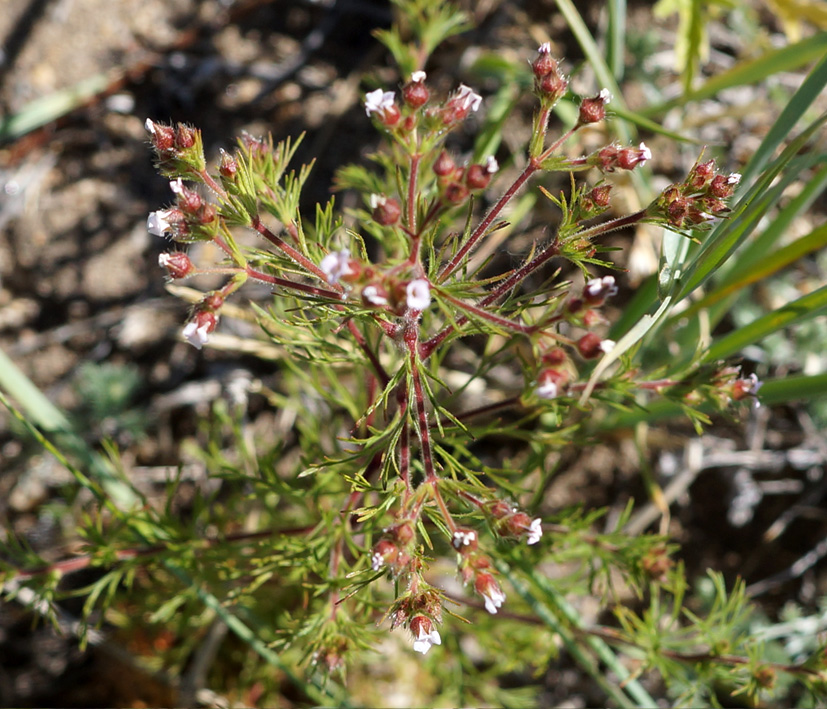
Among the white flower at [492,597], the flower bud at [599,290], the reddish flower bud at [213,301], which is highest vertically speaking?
the reddish flower bud at [213,301]

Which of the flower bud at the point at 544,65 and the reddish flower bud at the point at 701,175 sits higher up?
the flower bud at the point at 544,65

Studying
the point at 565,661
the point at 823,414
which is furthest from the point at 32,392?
the point at 823,414

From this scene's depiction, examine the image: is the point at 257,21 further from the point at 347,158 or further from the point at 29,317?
the point at 29,317

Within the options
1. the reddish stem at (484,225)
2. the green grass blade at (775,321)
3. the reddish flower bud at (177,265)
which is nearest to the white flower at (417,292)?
the reddish stem at (484,225)

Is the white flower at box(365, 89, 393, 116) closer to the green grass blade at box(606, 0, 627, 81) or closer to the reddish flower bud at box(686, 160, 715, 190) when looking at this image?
the reddish flower bud at box(686, 160, 715, 190)

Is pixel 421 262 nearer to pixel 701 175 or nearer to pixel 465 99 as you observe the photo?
pixel 465 99

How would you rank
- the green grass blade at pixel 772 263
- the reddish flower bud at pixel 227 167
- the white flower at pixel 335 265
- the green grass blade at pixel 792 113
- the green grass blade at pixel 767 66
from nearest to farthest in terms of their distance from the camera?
the white flower at pixel 335 265 → the reddish flower bud at pixel 227 167 → the green grass blade at pixel 792 113 → the green grass blade at pixel 772 263 → the green grass blade at pixel 767 66

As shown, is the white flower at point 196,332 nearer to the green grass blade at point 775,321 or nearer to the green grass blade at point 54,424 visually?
the green grass blade at point 54,424
